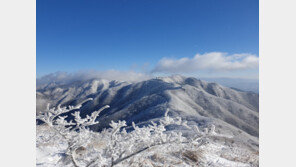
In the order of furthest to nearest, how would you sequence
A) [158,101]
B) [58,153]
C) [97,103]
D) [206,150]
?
[97,103] < [158,101] < [206,150] < [58,153]

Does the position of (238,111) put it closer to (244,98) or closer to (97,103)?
(244,98)

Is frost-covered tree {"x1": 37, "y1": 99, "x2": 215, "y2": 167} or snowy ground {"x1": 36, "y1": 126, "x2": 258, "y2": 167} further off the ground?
frost-covered tree {"x1": 37, "y1": 99, "x2": 215, "y2": 167}

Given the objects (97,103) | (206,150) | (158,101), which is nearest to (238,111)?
(158,101)

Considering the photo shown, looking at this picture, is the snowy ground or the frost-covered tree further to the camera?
the snowy ground

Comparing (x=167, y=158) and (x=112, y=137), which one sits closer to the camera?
(x=112, y=137)

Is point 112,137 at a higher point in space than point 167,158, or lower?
higher

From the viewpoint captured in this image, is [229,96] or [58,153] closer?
[58,153]

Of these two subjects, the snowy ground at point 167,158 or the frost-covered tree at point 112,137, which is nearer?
the frost-covered tree at point 112,137

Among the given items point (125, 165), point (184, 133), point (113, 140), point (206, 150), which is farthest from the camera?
point (184, 133)

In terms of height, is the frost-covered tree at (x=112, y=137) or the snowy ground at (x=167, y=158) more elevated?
the frost-covered tree at (x=112, y=137)

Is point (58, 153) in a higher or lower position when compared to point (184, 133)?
higher

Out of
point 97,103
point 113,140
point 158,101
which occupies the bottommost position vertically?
point 97,103
